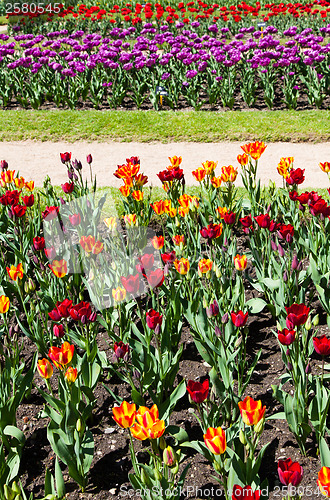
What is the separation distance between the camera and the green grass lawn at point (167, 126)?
7.44 meters

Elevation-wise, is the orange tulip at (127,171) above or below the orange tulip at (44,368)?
above

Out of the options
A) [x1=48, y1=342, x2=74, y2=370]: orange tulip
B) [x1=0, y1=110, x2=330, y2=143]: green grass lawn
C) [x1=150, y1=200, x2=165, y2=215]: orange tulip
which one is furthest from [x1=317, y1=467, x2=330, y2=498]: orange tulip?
[x1=0, y1=110, x2=330, y2=143]: green grass lawn

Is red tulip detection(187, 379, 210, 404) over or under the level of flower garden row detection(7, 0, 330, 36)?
under

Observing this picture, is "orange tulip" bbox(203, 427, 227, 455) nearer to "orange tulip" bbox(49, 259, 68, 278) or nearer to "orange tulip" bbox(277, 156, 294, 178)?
"orange tulip" bbox(49, 259, 68, 278)

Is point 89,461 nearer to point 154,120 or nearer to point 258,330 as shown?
point 258,330

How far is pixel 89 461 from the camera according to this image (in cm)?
216

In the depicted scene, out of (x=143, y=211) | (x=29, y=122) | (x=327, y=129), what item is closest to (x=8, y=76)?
(x=29, y=122)

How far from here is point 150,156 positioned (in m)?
7.01

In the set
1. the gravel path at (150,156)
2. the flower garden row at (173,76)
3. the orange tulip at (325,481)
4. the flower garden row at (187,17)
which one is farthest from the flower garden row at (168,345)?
the flower garden row at (187,17)

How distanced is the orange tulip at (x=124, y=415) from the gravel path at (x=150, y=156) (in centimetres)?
436

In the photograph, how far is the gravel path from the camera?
6.23 metres

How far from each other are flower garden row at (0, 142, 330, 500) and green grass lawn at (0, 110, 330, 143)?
359 centimetres

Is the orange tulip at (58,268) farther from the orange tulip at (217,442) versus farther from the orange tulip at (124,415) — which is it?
the orange tulip at (217,442)

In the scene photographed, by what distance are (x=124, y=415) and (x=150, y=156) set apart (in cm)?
554
